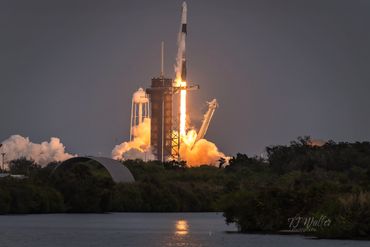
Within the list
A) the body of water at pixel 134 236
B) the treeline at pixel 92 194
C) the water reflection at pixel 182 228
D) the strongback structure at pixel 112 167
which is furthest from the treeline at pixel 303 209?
the strongback structure at pixel 112 167

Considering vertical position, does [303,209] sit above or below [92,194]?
below

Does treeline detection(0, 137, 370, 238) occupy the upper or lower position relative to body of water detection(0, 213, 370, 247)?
upper

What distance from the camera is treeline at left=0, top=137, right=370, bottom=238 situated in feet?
269

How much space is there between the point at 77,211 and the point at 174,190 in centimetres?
1807

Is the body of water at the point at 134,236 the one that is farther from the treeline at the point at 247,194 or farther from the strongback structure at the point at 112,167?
the strongback structure at the point at 112,167

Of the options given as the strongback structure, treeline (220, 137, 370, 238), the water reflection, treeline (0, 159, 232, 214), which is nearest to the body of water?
the water reflection

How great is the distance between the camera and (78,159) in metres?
173

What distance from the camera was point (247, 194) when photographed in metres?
87.3

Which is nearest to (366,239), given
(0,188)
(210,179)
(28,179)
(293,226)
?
(293,226)

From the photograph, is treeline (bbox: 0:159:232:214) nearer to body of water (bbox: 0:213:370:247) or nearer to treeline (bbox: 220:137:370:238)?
body of water (bbox: 0:213:370:247)

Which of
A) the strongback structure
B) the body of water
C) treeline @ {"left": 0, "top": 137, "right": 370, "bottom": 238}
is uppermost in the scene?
the strongback structure

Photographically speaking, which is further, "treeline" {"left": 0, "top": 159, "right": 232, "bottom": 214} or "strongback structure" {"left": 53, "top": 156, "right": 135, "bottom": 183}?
"strongback structure" {"left": 53, "top": 156, "right": 135, "bottom": 183}

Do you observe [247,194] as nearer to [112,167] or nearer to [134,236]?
[134,236]

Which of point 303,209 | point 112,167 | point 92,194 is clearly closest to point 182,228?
point 303,209
